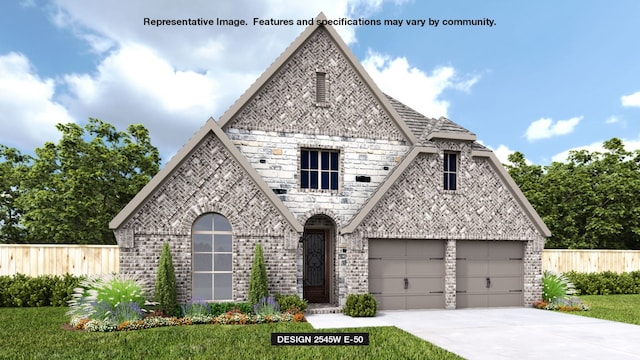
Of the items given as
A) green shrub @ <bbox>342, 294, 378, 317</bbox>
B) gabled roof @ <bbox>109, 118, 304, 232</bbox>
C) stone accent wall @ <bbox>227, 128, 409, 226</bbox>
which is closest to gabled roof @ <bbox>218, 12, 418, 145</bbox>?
stone accent wall @ <bbox>227, 128, 409, 226</bbox>

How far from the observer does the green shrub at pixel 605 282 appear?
2152 cm

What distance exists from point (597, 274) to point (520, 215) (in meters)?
8.69

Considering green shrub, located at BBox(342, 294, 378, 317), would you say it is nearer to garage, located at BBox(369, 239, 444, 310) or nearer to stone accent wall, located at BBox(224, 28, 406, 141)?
garage, located at BBox(369, 239, 444, 310)

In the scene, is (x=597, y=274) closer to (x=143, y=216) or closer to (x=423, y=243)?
(x=423, y=243)

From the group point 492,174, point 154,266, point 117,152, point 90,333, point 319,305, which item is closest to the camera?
point 90,333

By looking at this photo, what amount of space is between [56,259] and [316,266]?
10.2 meters

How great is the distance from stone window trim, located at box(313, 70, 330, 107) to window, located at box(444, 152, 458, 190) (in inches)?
192

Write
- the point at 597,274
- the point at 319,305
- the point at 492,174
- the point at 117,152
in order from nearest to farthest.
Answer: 1. the point at 319,305
2. the point at 492,174
3. the point at 597,274
4. the point at 117,152

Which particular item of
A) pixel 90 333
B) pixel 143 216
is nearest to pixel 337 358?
pixel 90 333

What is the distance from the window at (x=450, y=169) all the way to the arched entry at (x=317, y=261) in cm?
451

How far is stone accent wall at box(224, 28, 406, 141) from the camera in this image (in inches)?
606

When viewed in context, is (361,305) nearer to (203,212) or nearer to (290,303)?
(290,303)

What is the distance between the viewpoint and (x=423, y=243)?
1591 centimetres

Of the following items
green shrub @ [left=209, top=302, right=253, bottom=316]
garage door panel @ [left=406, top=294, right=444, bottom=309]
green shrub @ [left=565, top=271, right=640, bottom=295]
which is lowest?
green shrub @ [left=565, top=271, right=640, bottom=295]
